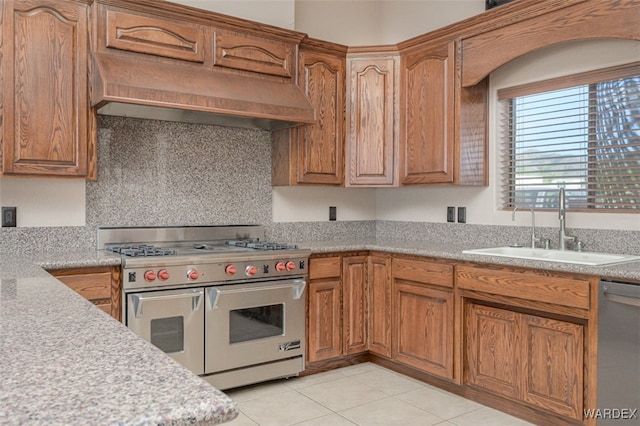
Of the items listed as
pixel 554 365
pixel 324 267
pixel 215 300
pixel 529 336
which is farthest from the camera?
pixel 324 267

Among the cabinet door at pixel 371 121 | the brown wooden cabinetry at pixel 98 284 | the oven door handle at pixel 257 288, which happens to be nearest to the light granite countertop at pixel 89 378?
the brown wooden cabinetry at pixel 98 284

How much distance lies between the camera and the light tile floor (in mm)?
2797

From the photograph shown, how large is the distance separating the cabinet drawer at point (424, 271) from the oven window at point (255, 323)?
2.69 ft

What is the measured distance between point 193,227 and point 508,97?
7.62 feet

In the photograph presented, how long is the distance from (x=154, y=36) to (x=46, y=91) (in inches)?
27.3

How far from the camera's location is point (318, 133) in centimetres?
378

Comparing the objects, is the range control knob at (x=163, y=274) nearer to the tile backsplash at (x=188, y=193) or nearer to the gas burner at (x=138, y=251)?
the gas burner at (x=138, y=251)

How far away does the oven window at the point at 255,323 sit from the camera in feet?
10.3

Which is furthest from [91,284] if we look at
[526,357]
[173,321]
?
[526,357]

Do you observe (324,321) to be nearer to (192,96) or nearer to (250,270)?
(250,270)

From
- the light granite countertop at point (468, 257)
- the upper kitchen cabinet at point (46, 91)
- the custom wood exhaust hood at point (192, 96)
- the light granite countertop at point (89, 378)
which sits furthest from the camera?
the custom wood exhaust hood at point (192, 96)

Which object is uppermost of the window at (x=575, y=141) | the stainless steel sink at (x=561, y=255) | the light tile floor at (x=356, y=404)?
the window at (x=575, y=141)

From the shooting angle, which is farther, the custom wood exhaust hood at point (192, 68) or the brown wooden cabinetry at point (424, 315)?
the brown wooden cabinetry at point (424, 315)

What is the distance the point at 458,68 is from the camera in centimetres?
346
